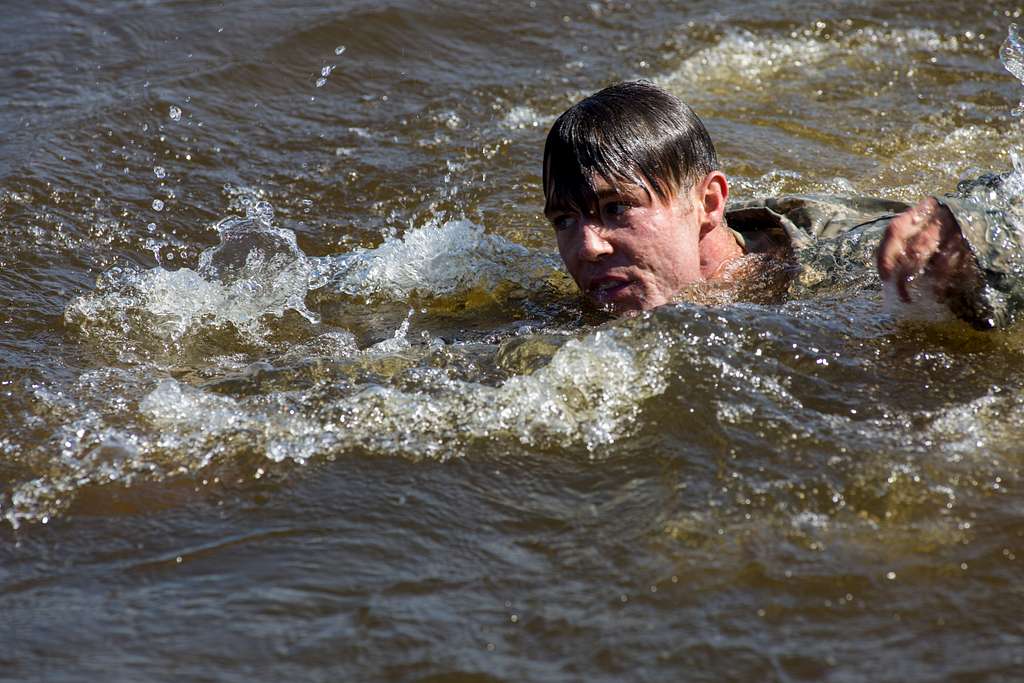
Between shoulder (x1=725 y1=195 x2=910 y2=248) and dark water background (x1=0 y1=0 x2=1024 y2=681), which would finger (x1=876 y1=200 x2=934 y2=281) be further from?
shoulder (x1=725 y1=195 x2=910 y2=248)

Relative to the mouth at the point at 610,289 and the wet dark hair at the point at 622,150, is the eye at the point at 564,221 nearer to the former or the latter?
the wet dark hair at the point at 622,150

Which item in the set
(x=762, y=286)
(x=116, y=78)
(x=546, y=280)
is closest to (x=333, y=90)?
(x=116, y=78)

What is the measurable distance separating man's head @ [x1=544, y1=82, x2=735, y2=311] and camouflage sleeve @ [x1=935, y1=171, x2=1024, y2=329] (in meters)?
1.00

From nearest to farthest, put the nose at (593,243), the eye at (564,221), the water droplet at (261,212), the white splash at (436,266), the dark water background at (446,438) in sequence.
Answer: the dark water background at (446,438) < the nose at (593,243) < the eye at (564,221) < the white splash at (436,266) < the water droplet at (261,212)

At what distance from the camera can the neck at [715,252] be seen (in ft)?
15.4

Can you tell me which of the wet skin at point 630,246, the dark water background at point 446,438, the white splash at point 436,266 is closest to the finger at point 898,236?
the dark water background at point 446,438

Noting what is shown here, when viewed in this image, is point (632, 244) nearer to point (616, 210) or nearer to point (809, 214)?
point (616, 210)

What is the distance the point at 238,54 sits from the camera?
8070mm

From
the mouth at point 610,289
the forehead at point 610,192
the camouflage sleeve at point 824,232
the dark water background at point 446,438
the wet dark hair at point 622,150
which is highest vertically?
the wet dark hair at point 622,150

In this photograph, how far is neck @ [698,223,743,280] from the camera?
470 centimetres

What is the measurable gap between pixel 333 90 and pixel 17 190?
2379 mm

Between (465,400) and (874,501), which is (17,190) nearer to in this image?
(465,400)

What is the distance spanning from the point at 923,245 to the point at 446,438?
63.2 inches

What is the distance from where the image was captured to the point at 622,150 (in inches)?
176
